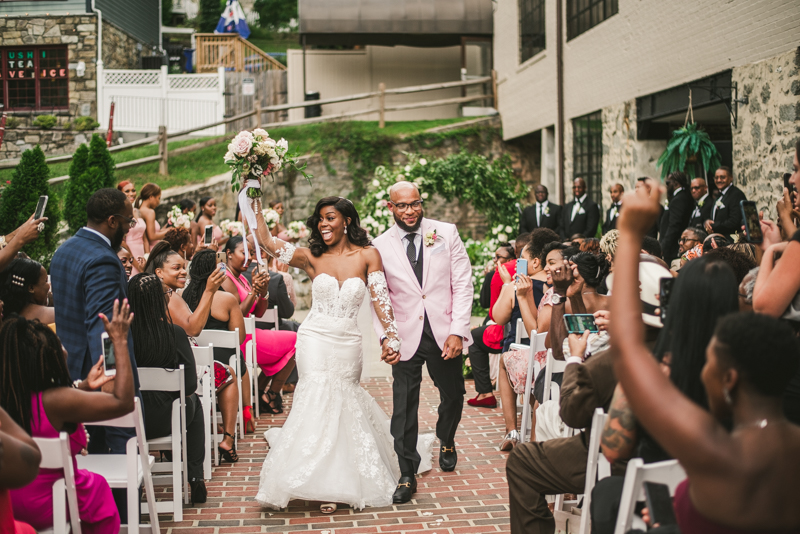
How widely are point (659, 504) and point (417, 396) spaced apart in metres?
2.97

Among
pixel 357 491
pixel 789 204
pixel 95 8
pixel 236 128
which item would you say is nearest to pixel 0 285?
pixel 357 491

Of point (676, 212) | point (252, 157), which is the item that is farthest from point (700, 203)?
point (252, 157)

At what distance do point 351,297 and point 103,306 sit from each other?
1.68 metres

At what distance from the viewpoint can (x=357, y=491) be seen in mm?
4645

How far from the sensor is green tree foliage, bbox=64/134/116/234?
12633 mm

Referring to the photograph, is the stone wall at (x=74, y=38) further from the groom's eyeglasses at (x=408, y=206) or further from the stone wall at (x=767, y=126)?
the groom's eyeglasses at (x=408, y=206)

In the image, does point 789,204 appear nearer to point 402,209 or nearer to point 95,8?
point 402,209

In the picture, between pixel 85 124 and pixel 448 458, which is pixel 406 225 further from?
pixel 85 124

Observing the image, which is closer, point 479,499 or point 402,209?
point 479,499

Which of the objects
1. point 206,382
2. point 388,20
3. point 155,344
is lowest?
point 206,382

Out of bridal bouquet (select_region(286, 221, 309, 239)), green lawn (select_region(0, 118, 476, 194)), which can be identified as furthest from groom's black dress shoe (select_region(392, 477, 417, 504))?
green lawn (select_region(0, 118, 476, 194))

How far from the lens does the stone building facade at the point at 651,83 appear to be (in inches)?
333

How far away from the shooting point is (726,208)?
8.56m

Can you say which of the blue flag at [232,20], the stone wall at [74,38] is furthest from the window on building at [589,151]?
the blue flag at [232,20]
